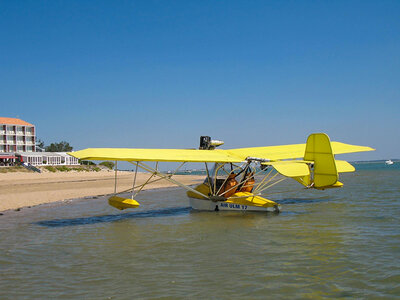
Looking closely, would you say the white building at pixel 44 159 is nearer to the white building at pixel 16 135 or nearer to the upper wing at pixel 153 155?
the white building at pixel 16 135

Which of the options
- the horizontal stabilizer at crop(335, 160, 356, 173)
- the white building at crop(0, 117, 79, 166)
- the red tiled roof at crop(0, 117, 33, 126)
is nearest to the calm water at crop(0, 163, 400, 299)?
the horizontal stabilizer at crop(335, 160, 356, 173)

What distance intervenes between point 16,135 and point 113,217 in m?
72.0

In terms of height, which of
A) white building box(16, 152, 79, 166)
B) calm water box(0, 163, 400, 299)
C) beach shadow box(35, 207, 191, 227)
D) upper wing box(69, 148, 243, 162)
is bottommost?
calm water box(0, 163, 400, 299)

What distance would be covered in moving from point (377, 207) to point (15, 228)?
12.1 m

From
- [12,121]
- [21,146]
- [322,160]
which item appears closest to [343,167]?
[322,160]

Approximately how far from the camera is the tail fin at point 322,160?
10.8 m

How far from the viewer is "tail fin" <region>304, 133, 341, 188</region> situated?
10750 mm

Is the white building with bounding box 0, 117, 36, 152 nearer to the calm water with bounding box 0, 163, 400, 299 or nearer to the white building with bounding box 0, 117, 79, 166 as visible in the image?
the white building with bounding box 0, 117, 79, 166

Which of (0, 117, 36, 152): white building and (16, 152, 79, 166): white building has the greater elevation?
(0, 117, 36, 152): white building

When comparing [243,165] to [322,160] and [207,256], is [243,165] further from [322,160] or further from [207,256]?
[207,256]

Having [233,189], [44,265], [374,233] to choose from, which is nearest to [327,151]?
[374,233]

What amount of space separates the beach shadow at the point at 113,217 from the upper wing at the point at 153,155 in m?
2.38

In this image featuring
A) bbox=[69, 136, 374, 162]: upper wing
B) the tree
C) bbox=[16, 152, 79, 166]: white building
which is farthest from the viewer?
the tree

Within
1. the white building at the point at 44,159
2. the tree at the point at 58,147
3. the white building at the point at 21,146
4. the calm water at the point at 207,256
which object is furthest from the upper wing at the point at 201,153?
the tree at the point at 58,147
